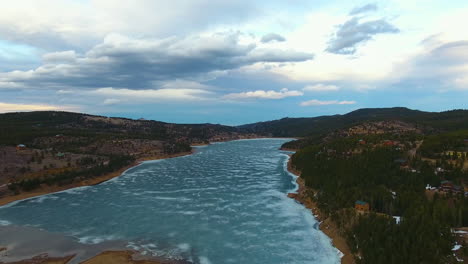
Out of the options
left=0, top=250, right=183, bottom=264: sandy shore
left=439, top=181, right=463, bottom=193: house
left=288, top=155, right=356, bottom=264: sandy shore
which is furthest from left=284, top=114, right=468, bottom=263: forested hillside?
left=0, top=250, right=183, bottom=264: sandy shore

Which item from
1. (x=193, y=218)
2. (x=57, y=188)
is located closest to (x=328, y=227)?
(x=193, y=218)

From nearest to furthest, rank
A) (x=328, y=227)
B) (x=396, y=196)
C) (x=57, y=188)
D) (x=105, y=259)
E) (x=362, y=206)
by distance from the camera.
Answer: (x=105, y=259) → (x=328, y=227) → (x=362, y=206) → (x=396, y=196) → (x=57, y=188)

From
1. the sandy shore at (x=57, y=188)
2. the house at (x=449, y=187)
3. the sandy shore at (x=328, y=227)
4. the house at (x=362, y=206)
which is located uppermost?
the house at (x=449, y=187)

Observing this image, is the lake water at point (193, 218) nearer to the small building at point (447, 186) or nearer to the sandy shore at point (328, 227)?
the sandy shore at point (328, 227)

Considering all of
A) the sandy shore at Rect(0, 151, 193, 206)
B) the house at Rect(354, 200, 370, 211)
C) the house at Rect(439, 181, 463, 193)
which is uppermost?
the house at Rect(439, 181, 463, 193)

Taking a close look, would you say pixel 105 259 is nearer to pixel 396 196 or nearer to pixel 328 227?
pixel 328 227

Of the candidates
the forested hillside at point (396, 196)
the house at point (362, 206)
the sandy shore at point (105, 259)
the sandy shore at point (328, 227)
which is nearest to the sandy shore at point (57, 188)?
the sandy shore at point (105, 259)

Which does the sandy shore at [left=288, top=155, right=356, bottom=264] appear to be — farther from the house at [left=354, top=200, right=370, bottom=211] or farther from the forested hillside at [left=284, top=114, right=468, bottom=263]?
the house at [left=354, top=200, right=370, bottom=211]

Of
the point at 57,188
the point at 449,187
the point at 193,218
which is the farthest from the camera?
the point at 57,188

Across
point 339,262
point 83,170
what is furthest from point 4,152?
point 339,262
